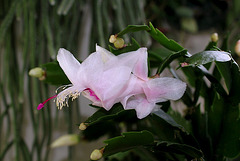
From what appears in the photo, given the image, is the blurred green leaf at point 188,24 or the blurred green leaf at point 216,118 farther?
the blurred green leaf at point 188,24

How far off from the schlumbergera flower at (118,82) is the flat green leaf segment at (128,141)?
1.2 inches

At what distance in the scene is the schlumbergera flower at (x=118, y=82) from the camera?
42 cm

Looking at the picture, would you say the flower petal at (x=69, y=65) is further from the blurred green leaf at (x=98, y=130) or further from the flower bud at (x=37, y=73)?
the blurred green leaf at (x=98, y=130)

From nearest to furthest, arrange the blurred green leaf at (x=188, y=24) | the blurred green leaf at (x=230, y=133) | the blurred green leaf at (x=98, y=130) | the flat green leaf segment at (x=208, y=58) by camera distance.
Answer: the flat green leaf segment at (x=208, y=58)
the blurred green leaf at (x=230, y=133)
the blurred green leaf at (x=98, y=130)
the blurred green leaf at (x=188, y=24)

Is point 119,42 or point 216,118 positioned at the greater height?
point 119,42

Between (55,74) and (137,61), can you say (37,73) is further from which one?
(137,61)

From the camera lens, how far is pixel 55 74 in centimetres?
58

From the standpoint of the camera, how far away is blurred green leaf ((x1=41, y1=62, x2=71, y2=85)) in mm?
564

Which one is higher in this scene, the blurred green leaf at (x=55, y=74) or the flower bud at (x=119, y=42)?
the flower bud at (x=119, y=42)

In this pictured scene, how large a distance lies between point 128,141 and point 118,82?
→ 0.10 metres

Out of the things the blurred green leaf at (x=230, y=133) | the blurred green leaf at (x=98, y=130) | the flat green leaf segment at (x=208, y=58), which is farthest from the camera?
the blurred green leaf at (x=98, y=130)

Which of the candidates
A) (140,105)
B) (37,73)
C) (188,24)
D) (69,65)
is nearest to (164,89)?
(140,105)

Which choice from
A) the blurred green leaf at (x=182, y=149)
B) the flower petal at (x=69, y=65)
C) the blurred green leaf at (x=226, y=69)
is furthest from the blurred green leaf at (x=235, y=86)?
the flower petal at (x=69, y=65)

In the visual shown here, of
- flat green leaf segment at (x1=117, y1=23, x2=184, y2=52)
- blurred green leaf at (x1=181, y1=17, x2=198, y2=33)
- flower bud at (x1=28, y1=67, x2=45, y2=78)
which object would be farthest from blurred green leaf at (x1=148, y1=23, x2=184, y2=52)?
blurred green leaf at (x1=181, y1=17, x2=198, y2=33)
